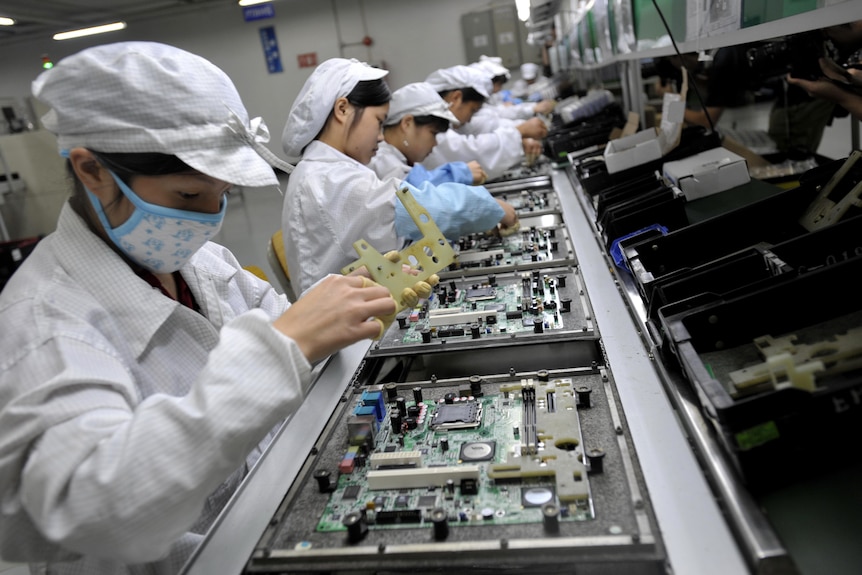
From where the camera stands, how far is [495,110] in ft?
21.5

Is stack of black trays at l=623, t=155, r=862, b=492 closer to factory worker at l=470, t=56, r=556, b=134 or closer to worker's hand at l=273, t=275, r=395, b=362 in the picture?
worker's hand at l=273, t=275, r=395, b=362

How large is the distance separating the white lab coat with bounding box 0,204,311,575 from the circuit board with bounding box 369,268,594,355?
763 mm

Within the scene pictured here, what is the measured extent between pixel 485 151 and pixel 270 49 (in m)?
9.18

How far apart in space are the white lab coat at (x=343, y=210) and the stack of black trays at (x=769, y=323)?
2.90 feet

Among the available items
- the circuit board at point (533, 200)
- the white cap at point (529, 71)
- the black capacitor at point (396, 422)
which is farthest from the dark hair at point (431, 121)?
the white cap at point (529, 71)

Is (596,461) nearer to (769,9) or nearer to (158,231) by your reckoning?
(158,231)

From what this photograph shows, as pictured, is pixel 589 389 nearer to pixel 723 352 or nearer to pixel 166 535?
pixel 723 352

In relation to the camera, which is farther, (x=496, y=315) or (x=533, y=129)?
(x=533, y=129)

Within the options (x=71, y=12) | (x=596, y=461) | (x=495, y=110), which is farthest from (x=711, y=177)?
(x=71, y=12)

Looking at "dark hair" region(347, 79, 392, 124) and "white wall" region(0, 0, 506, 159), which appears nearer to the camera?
"dark hair" region(347, 79, 392, 124)

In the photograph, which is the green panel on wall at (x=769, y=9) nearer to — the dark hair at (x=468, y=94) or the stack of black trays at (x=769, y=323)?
the stack of black trays at (x=769, y=323)

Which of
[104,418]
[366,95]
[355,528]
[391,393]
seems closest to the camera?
[104,418]

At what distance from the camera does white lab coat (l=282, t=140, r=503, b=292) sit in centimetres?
218

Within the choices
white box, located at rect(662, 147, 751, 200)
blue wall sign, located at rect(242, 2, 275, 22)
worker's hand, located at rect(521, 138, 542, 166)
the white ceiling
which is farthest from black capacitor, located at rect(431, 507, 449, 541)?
blue wall sign, located at rect(242, 2, 275, 22)
